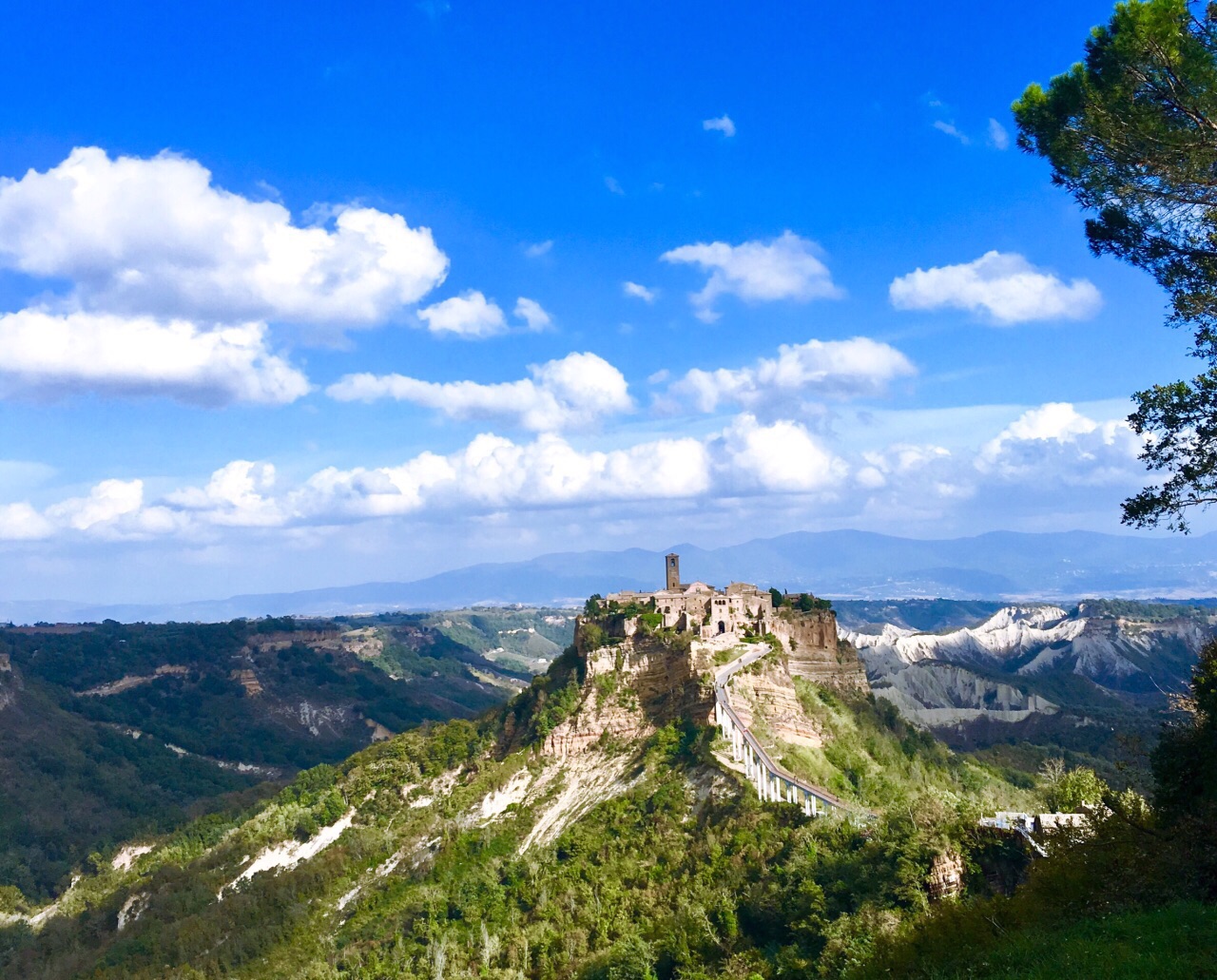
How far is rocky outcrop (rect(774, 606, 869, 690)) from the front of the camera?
2576 inches

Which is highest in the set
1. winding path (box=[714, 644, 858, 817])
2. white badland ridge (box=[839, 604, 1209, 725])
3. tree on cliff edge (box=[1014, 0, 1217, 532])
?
tree on cliff edge (box=[1014, 0, 1217, 532])

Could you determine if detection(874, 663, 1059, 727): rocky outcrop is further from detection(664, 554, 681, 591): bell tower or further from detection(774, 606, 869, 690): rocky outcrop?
detection(774, 606, 869, 690): rocky outcrop

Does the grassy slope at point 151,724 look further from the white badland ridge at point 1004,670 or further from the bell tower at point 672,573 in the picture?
the white badland ridge at point 1004,670

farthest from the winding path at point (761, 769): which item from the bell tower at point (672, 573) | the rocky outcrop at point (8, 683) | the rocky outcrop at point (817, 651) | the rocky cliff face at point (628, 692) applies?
the rocky outcrop at point (8, 683)

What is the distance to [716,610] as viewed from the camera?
6425cm

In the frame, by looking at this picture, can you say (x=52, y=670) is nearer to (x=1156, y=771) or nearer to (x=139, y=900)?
(x=139, y=900)

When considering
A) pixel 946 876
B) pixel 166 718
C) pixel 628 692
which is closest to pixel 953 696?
pixel 628 692

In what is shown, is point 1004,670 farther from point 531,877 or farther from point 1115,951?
point 1115,951

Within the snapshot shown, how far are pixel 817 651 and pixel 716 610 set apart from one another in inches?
301

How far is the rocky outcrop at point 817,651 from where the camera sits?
215 ft

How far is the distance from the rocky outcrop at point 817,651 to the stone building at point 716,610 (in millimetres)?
1256

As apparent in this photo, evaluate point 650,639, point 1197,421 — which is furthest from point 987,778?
point 1197,421

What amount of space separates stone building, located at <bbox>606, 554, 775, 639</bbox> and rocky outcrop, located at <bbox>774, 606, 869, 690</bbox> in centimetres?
126

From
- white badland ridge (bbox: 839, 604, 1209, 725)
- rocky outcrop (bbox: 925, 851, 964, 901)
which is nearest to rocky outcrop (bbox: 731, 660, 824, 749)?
rocky outcrop (bbox: 925, 851, 964, 901)
